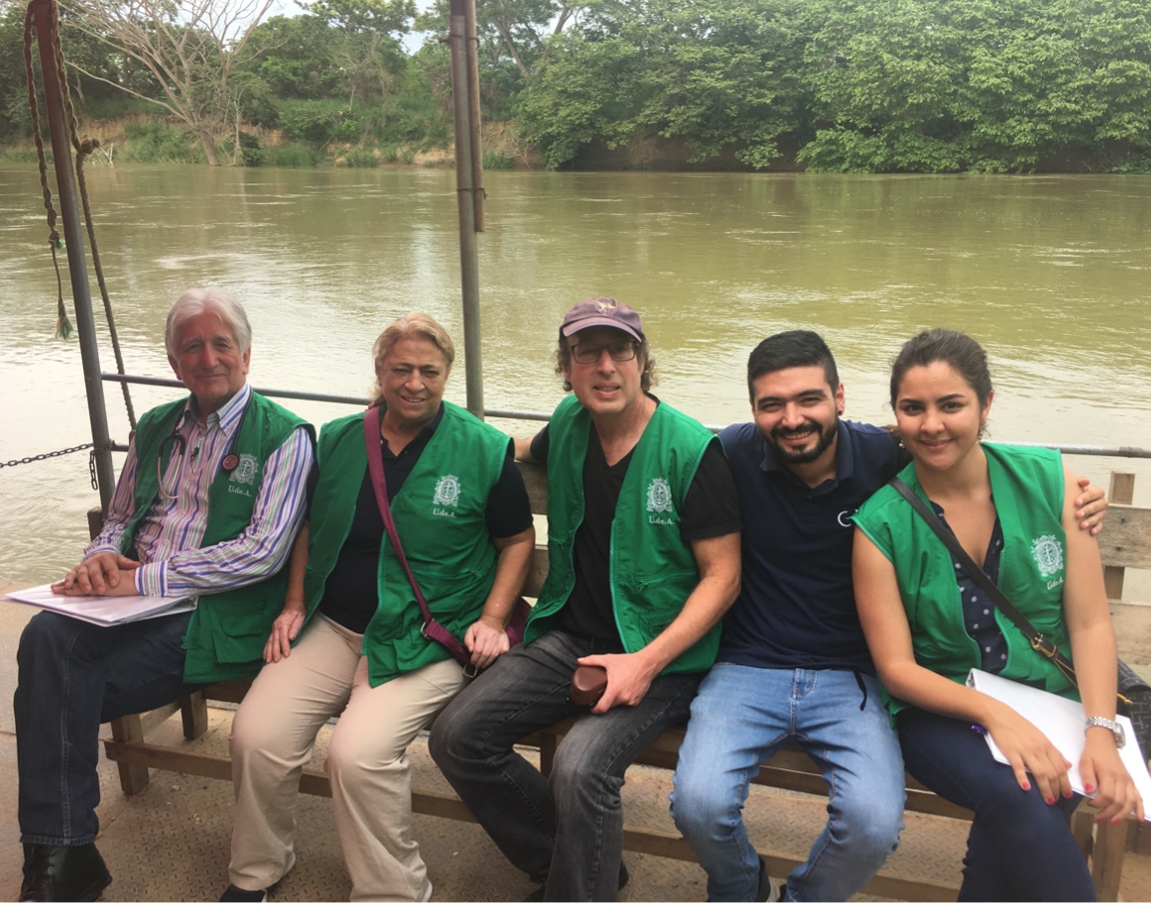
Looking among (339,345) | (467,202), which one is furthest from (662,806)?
(339,345)

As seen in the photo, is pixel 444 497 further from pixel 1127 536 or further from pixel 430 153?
pixel 430 153

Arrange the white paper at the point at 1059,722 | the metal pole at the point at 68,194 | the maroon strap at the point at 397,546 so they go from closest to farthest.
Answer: the white paper at the point at 1059,722, the maroon strap at the point at 397,546, the metal pole at the point at 68,194

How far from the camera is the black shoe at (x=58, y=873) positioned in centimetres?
208

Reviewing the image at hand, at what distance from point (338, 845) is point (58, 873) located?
2.15 ft

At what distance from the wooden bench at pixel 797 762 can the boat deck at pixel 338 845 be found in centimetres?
16

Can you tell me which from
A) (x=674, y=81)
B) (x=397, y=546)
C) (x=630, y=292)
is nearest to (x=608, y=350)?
(x=397, y=546)

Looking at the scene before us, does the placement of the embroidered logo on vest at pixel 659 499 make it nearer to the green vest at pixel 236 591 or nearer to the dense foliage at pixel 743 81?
the green vest at pixel 236 591

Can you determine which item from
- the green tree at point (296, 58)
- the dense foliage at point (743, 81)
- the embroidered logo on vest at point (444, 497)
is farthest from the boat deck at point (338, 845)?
the green tree at point (296, 58)

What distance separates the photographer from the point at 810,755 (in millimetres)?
2037

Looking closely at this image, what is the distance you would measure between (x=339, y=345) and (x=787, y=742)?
9.01 meters

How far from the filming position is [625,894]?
90.1 inches

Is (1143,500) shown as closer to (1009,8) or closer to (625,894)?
(625,894)

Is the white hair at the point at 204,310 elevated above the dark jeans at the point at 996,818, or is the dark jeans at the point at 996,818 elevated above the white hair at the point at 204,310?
the white hair at the point at 204,310

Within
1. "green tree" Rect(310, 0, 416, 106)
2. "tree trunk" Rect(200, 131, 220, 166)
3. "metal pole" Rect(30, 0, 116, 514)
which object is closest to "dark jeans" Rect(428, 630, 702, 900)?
"metal pole" Rect(30, 0, 116, 514)
